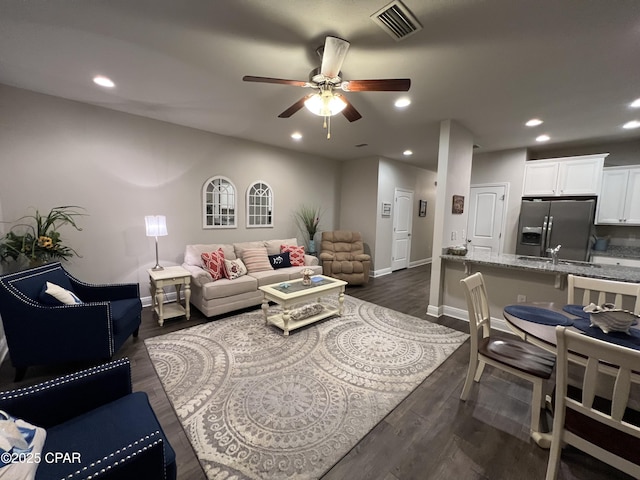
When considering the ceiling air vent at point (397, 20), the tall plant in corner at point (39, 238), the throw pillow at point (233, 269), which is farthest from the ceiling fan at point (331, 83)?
the tall plant in corner at point (39, 238)

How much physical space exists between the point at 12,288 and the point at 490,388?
396 centimetres

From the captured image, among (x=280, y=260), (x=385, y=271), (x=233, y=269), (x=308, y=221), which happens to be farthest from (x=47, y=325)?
(x=385, y=271)

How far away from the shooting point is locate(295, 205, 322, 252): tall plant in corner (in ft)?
18.2

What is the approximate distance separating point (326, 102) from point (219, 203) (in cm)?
290

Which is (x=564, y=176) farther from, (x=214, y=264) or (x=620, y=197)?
(x=214, y=264)

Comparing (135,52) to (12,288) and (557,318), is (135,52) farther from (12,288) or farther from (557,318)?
(557,318)

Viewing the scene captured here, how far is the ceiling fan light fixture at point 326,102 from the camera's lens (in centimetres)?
217

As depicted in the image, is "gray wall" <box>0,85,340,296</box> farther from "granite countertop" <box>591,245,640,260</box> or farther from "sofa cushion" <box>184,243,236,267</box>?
"granite countertop" <box>591,245,640,260</box>

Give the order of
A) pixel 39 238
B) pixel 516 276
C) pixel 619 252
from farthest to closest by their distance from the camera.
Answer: pixel 619 252 → pixel 516 276 → pixel 39 238

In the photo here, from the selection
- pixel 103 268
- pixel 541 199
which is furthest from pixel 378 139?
pixel 103 268

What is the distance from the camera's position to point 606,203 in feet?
13.3

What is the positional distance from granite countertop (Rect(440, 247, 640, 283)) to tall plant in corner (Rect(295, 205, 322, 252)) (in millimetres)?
2782

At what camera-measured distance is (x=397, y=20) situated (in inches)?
65.1

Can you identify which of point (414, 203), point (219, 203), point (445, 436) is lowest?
point (445, 436)
